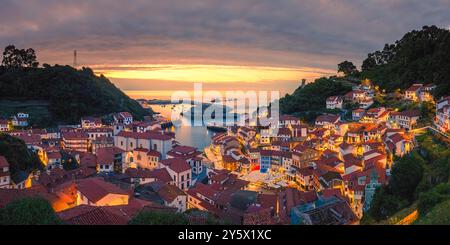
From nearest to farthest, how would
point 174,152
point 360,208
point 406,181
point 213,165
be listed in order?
point 406,181, point 360,208, point 174,152, point 213,165

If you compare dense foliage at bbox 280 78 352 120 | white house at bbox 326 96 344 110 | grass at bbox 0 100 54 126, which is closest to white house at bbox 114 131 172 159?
grass at bbox 0 100 54 126

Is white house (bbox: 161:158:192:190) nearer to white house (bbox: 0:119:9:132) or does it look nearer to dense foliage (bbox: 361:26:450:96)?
dense foliage (bbox: 361:26:450:96)

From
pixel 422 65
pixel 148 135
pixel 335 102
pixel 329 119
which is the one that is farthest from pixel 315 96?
pixel 148 135

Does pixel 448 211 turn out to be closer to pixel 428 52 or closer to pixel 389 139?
pixel 389 139

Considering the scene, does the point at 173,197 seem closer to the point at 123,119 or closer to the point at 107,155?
the point at 107,155

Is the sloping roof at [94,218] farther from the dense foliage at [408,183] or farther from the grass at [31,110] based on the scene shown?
the grass at [31,110]

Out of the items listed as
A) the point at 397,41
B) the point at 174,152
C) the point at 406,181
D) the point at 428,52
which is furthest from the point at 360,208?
the point at 397,41
